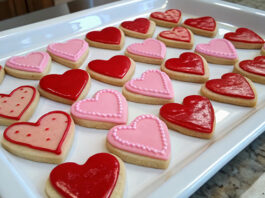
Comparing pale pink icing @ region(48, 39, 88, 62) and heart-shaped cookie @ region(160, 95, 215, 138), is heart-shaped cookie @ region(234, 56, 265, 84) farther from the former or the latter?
pale pink icing @ region(48, 39, 88, 62)

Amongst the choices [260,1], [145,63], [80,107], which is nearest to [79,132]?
[80,107]

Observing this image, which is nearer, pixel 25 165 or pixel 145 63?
pixel 25 165

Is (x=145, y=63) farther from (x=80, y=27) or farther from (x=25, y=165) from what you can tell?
(x=25, y=165)

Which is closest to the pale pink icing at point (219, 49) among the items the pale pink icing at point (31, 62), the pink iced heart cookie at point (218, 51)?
the pink iced heart cookie at point (218, 51)

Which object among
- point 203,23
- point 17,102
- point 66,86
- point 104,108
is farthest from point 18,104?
point 203,23

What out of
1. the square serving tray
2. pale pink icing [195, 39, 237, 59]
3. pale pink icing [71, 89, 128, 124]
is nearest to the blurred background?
the square serving tray

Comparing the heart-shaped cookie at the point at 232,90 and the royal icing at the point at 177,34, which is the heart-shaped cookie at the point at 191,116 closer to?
the heart-shaped cookie at the point at 232,90
